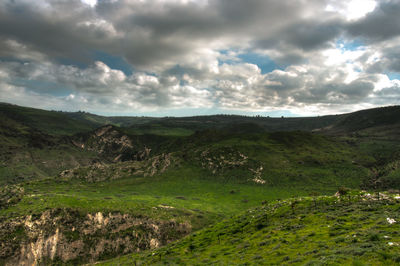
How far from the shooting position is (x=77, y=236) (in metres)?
62.6

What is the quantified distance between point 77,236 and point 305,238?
66.0 m

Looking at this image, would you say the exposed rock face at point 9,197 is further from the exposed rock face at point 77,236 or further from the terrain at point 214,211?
the exposed rock face at point 77,236

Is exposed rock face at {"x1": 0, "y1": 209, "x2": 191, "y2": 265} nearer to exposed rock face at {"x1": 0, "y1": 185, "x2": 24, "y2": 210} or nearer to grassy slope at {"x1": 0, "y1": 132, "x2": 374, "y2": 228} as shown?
grassy slope at {"x1": 0, "y1": 132, "x2": 374, "y2": 228}

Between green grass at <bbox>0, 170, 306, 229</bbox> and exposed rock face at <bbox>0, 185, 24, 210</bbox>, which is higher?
exposed rock face at <bbox>0, 185, 24, 210</bbox>

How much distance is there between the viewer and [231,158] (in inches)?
6196

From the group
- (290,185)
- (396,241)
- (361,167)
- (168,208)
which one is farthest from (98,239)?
(361,167)

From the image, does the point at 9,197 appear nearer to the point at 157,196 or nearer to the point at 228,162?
the point at 157,196

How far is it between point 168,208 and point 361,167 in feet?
439

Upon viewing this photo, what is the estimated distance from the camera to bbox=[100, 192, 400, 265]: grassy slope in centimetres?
1812

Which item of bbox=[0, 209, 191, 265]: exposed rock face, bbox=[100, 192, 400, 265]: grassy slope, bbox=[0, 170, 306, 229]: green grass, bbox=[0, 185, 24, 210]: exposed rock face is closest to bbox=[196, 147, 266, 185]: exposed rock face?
bbox=[0, 170, 306, 229]: green grass

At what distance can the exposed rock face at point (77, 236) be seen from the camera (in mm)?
57225

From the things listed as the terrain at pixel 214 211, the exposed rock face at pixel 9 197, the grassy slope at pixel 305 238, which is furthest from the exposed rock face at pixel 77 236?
the grassy slope at pixel 305 238

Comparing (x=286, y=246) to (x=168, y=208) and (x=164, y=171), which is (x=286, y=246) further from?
(x=164, y=171)

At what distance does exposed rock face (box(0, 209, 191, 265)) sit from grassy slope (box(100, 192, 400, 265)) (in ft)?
82.0
